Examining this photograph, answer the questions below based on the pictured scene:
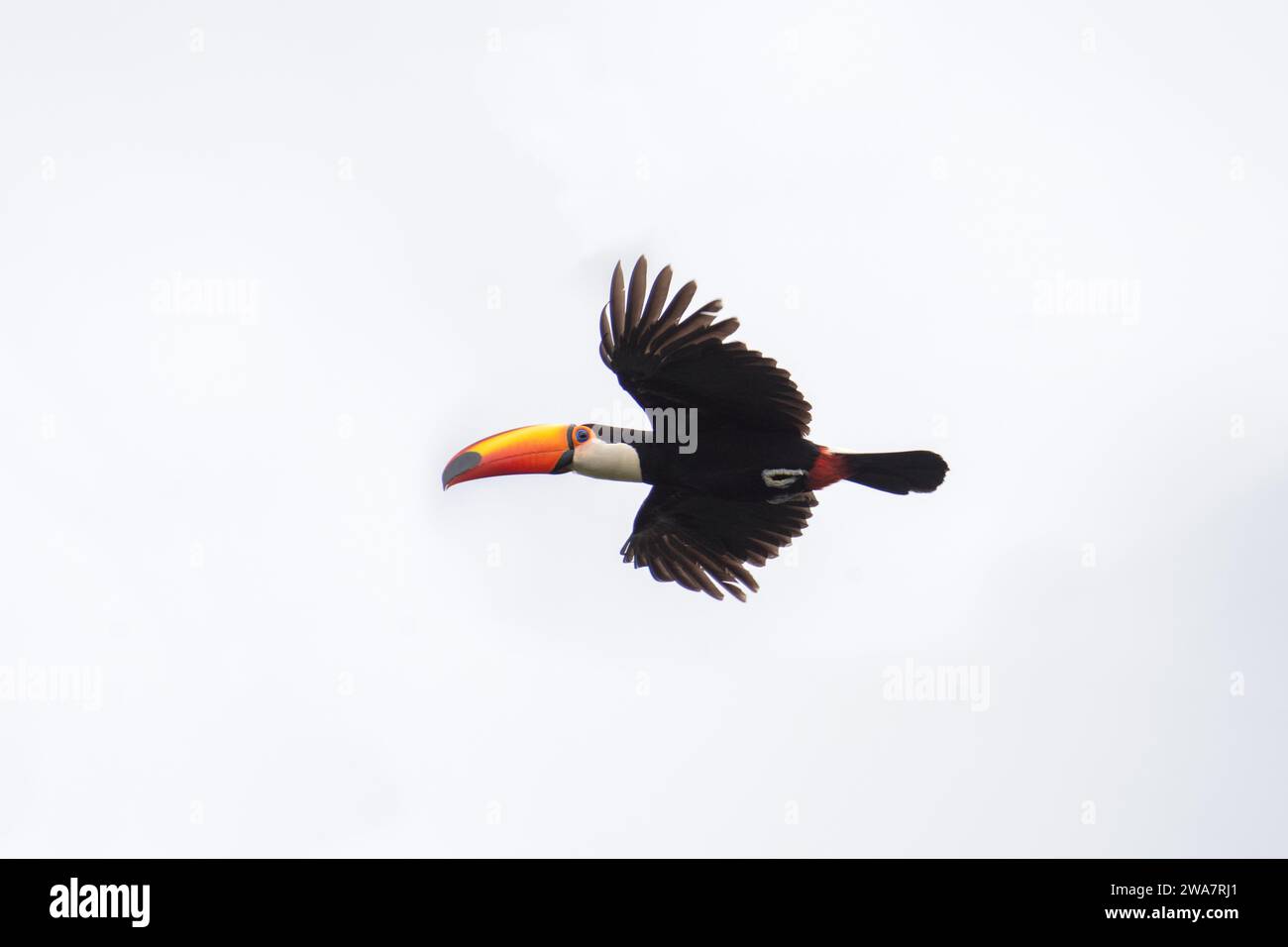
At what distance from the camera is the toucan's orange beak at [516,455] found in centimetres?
1862

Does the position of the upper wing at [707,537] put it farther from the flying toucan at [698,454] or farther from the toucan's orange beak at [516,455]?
the toucan's orange beak at [516,455]

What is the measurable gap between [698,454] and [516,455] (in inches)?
63.8

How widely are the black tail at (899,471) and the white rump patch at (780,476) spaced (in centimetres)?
44

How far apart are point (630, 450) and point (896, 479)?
2.27 meters

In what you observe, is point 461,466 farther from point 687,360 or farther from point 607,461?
point 687,360

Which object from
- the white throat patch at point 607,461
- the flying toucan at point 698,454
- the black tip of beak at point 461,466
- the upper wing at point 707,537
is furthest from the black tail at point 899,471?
the black tip of beak at point 461,466

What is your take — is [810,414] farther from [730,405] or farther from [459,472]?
[459,472]

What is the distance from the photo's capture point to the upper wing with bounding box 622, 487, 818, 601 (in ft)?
A: 61.8

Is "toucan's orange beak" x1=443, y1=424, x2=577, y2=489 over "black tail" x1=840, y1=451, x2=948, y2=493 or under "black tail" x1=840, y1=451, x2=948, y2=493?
over

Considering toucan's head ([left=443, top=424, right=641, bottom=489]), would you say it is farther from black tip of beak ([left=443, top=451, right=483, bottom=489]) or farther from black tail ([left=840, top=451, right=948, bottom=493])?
black tail ([left=840, top=451, right=948, bottom=493])

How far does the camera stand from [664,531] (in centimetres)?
1905

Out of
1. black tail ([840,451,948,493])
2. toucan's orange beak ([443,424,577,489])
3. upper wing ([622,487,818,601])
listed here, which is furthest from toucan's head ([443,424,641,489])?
black tail ([840,451,948,493])
